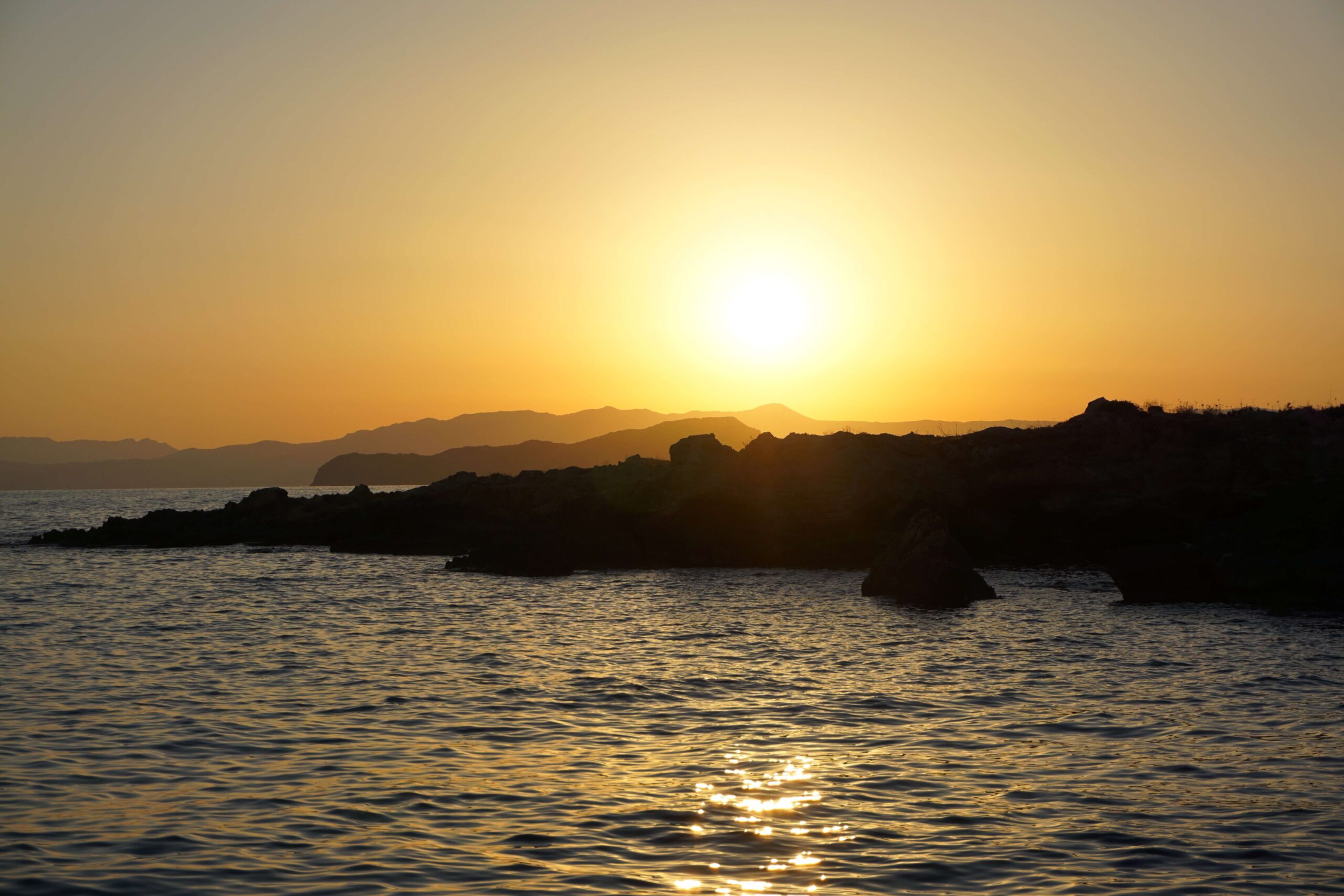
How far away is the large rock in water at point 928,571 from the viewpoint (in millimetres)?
32312

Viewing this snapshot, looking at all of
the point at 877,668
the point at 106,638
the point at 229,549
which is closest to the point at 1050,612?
the point at 877,668

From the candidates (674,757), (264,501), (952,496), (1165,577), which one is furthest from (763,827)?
(264,501)

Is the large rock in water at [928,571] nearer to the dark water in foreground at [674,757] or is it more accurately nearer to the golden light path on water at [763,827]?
the dark water in foreground at [674,757]

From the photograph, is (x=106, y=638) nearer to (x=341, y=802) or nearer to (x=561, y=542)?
(x=341, y=802)

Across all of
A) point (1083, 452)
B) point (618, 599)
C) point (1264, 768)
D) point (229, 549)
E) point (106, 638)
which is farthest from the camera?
point (229, 549)

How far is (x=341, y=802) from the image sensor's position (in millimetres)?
11586

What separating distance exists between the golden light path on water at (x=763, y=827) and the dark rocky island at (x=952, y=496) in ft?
75.3

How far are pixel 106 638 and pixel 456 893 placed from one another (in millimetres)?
19513

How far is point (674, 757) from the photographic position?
13617 millimetres

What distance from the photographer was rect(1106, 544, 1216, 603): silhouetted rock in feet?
104

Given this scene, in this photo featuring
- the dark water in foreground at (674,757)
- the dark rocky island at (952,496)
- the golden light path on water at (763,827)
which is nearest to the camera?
the golden light path on water at (763,827)

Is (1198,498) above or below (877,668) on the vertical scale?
above

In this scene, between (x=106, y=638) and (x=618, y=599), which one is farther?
(x=618, y=599)

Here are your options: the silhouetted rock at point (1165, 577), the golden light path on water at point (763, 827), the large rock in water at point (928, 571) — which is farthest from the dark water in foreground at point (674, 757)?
the large rock in water at point (928, 571)
